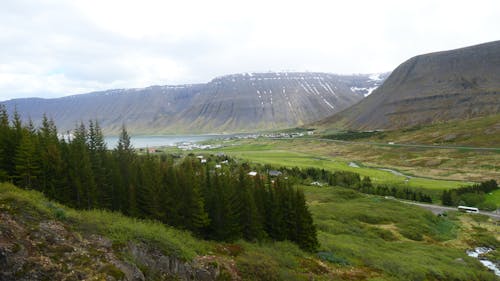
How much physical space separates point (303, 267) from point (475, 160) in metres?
139

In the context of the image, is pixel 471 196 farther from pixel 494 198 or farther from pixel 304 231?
pixel 304 231

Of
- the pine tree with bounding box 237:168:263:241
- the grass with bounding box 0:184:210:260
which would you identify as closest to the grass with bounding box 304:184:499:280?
the pine tree with bounding box 237:168:263:241

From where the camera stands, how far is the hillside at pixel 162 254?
2006cm

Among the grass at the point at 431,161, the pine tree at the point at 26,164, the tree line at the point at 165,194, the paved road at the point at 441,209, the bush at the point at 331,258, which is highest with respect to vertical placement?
the pine tree at the point at 26,164

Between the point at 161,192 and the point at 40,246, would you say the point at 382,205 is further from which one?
the point at 40,246

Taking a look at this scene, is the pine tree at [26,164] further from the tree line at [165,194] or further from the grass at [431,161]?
the grass at [431,161]

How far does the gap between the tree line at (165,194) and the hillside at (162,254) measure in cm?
300

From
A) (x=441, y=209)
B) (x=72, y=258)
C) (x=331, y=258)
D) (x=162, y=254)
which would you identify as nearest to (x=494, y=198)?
(x=441, y=209)

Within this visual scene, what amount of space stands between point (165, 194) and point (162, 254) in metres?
12.0

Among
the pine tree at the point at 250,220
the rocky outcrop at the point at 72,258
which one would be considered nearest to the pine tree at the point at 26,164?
the rocky outcrop at the point at 72,258

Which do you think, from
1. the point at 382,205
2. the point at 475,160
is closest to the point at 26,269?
the point at 382,205

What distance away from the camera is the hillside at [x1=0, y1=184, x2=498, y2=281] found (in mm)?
20062

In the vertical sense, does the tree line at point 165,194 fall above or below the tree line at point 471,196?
above

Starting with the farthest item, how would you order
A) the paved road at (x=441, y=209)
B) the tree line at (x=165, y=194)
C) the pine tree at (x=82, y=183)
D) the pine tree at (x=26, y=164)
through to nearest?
the paved road at (x=441, y=209), the pine tree at (x=82, y=183), the tree line at (x=165, y=194), the pine tree at (x=26, y=164)
